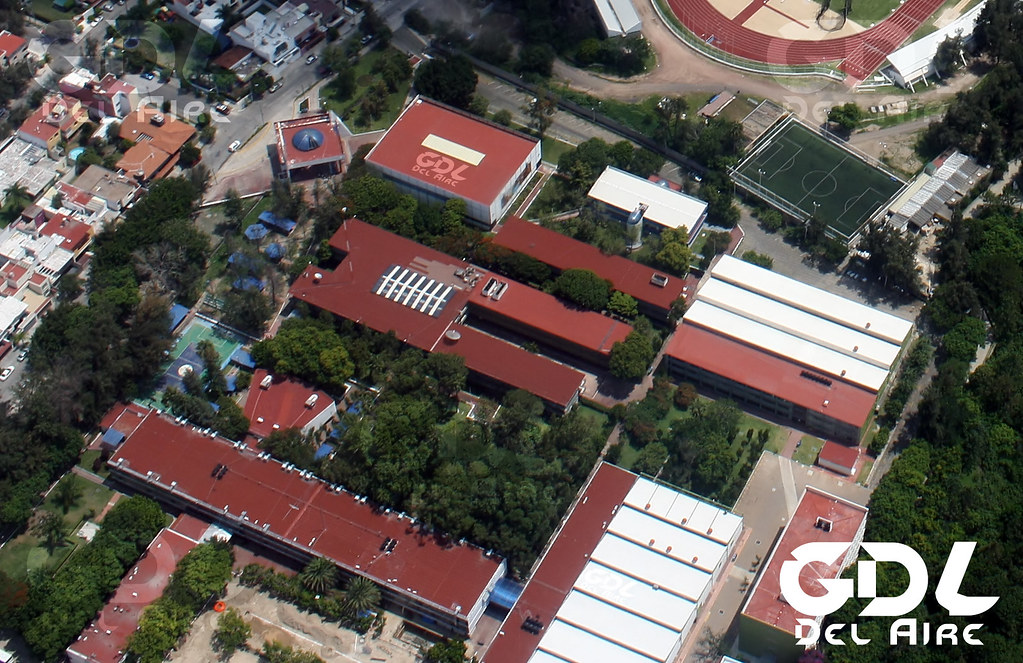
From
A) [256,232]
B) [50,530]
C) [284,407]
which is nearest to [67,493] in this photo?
[50,530]

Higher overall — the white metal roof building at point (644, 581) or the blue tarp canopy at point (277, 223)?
the blue tarp canopy at point (277, 223)

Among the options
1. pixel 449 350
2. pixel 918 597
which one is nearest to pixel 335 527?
pixel 449 350

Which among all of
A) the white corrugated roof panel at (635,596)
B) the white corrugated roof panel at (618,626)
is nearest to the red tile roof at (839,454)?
the white corrugated roof panel at (635,596)

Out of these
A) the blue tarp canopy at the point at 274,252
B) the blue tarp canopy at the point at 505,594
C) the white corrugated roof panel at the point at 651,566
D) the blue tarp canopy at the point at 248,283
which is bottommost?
the blue tarp canopy at the point at 505,594

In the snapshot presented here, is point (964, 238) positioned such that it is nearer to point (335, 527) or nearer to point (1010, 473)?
point (1010, 473)

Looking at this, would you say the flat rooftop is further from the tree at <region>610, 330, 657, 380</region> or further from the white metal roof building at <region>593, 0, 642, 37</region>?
the white metal roof building at <region>593, 0, 642, 37</region>

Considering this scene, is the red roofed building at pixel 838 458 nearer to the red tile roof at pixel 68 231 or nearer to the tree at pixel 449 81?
the tree at pixel 449 81
